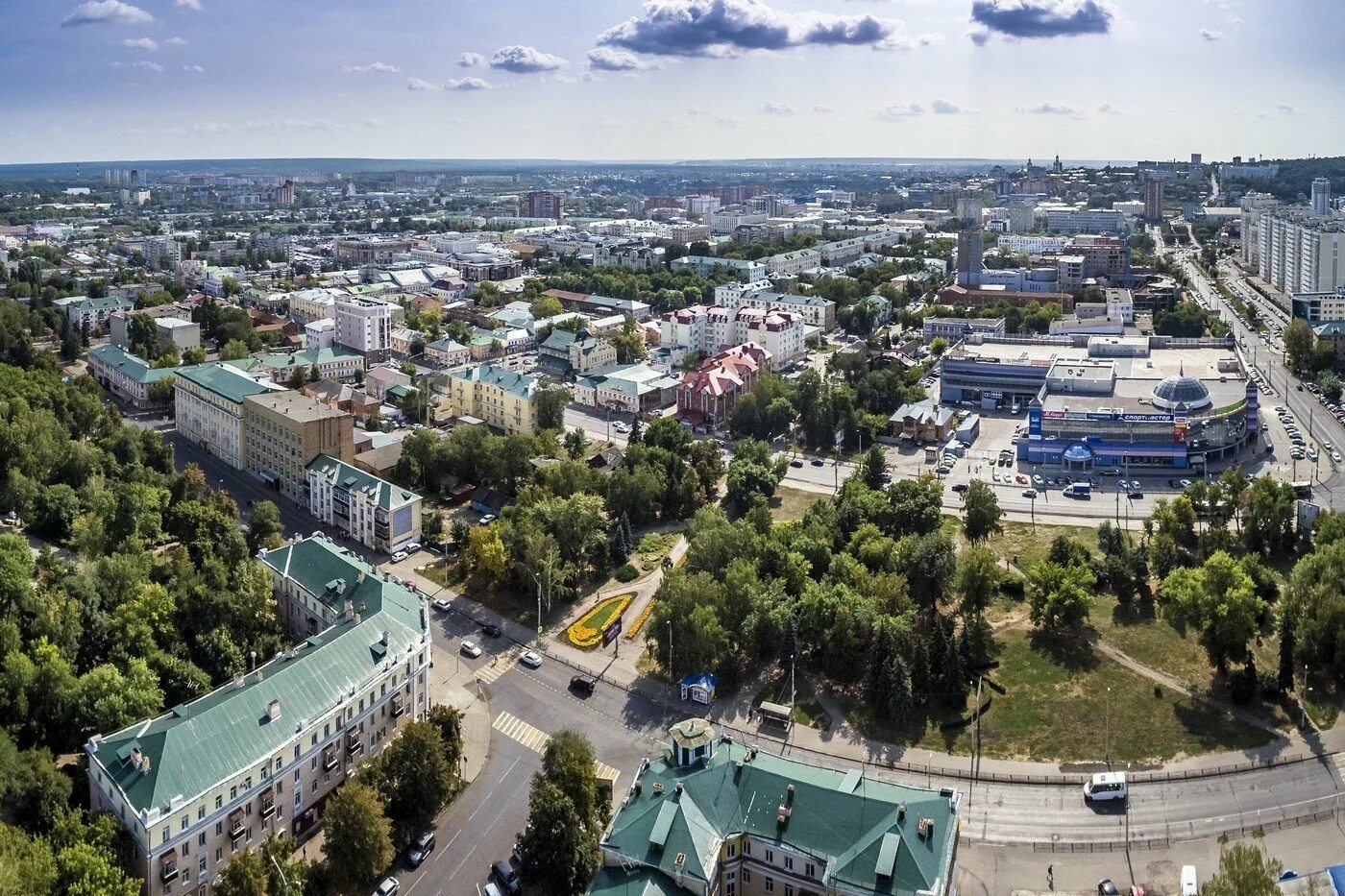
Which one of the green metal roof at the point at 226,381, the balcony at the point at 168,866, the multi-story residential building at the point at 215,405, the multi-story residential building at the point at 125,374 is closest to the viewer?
the balcony at the point at 168,866

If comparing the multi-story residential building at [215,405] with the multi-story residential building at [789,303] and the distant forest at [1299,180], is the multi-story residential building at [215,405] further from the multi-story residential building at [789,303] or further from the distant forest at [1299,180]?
the distant forest at [1299,180]

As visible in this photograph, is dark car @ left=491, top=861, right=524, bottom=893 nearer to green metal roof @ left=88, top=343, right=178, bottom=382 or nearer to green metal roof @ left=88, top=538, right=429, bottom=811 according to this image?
green metal roof @ left=88, top=538, right=429, bottom=811

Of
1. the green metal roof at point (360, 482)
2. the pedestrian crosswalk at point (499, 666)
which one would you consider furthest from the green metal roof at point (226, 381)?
the pedestrian crosswalk at point (499, 666)

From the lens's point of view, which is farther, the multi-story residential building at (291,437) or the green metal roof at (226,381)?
the green metal roof at (226,381)

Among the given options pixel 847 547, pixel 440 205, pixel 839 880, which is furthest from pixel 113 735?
pixel 440 205

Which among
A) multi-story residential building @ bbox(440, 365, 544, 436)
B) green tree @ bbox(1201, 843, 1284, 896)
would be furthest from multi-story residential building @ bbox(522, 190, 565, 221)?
green tree @ bbox(1201, 843, 1284, 896)

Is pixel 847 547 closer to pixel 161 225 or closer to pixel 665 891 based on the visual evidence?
pixel 665 891

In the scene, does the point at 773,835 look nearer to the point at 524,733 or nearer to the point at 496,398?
the point at 524,733
